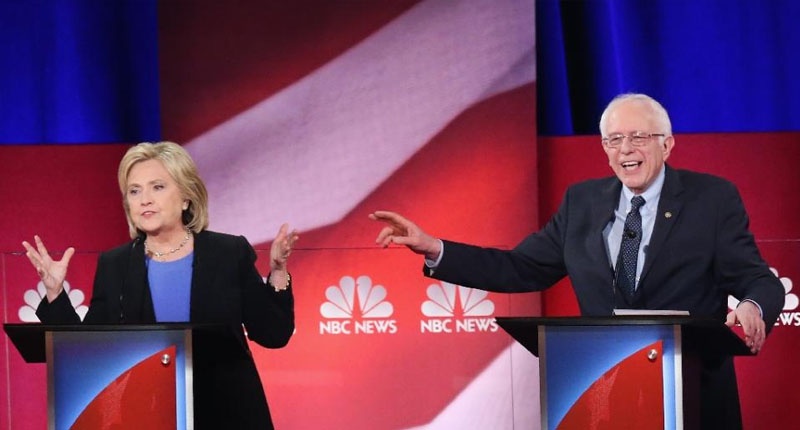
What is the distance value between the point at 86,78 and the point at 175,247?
2.15 metres

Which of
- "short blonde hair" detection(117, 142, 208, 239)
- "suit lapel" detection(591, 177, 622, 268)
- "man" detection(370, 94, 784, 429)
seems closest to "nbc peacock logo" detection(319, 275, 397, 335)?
"man" detection(370, 94, 784, 429)

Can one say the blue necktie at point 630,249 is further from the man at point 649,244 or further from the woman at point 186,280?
the woman at point 186,280

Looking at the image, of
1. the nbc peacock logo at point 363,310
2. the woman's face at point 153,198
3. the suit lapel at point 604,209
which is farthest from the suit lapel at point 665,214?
the nbc peacock logo at point 363,310

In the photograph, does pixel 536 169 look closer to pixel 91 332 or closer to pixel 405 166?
pixel 405 166

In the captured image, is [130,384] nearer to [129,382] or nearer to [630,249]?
[129,382]

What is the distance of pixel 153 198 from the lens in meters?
3.33

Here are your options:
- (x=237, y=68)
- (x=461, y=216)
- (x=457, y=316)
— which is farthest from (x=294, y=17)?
(x=457, y=316)

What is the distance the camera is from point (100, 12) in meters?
5.23

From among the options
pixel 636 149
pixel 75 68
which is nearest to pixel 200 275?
pixel 636 149

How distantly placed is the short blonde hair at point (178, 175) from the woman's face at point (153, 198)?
0.01 meters

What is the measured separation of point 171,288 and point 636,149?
1.41 meters

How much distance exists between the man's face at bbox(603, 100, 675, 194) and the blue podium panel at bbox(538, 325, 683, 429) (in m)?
0.86

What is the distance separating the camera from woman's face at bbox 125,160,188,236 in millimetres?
3320

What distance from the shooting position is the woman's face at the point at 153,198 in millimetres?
3320
